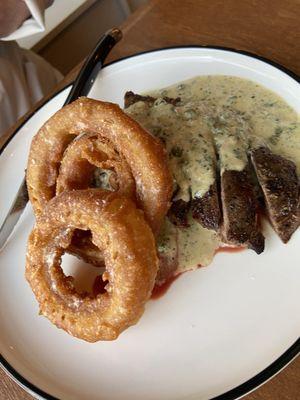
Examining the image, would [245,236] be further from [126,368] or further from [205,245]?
[126,368]

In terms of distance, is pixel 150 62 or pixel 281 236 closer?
pixel 281 236

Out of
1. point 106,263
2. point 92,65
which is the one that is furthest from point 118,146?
point 92,65

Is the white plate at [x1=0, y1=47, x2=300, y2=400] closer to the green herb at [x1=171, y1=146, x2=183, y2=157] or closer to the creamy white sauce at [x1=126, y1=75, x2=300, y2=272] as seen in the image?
the creamy white sauce at [x1=126, y1=75, x2=300, y2=272]

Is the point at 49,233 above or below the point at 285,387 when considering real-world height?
above

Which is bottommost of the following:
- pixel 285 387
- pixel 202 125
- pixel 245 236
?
pixel 285 387

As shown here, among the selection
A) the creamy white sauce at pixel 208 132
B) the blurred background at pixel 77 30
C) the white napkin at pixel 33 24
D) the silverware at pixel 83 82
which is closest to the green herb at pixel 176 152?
the creamy white sauce at pixel 208 132

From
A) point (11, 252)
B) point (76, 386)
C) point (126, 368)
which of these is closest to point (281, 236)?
point (126, 368)

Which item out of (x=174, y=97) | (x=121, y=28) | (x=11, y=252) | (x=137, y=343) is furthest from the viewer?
(x=121, y=28)

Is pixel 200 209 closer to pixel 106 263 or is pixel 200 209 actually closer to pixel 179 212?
pixel 179 212

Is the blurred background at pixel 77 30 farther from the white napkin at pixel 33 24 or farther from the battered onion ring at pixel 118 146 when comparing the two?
the battered onion ring at pixel 118 146
